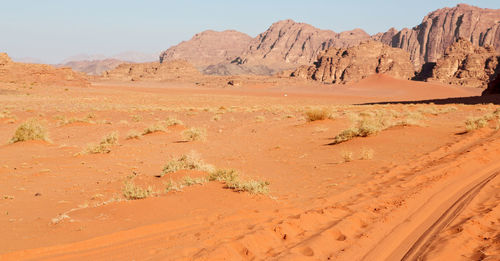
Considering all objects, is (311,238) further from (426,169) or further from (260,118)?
(260,118)

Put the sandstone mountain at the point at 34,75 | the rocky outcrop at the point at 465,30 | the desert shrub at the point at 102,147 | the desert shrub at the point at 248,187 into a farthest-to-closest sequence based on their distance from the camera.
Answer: the rocky outcrop at the point at 465,30 → the sandstone mountain at the point at 34,75 → the desert shrub at the point at 102,147 → the desert shrub at the point at 248,187

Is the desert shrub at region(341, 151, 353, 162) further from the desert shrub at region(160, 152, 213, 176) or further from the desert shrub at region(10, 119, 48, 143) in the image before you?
the desert shrub at region(10, 119, 48, 143)

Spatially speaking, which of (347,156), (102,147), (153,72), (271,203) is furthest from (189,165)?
(153,72)

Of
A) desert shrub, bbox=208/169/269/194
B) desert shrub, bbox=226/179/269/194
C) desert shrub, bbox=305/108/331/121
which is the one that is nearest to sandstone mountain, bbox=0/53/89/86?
desert shrub, bbox=305/108/331/121

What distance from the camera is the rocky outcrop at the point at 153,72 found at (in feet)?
413

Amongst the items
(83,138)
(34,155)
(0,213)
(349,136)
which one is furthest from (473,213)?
(83,138)

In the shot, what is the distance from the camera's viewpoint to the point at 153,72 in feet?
433

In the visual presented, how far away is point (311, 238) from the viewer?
5578 millimetres

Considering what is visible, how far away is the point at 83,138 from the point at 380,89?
Result: 8829 centimetres

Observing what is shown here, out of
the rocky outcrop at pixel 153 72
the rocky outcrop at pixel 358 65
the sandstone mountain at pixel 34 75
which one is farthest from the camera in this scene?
the rocky outcrop at pixel 153 72

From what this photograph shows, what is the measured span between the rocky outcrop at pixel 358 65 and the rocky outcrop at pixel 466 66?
1236 cm

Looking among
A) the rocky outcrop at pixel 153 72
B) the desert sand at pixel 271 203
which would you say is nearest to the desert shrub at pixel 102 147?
the desert sand at pixel 271 203

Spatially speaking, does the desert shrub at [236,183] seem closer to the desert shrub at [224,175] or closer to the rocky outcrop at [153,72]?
the desert shrub at [224,175]

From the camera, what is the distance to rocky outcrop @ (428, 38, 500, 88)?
9669cm
